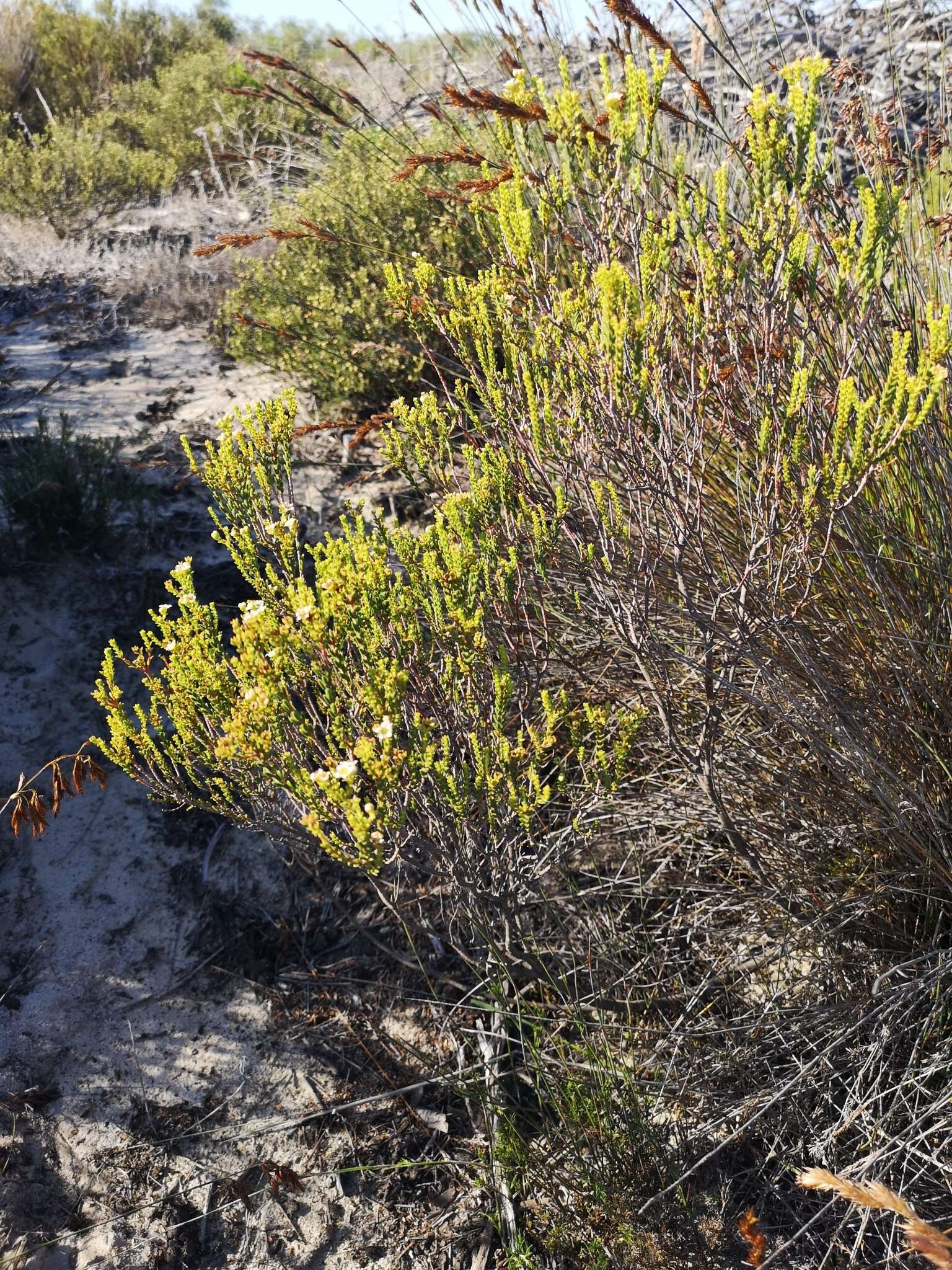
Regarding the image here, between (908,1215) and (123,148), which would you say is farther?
(123,148)

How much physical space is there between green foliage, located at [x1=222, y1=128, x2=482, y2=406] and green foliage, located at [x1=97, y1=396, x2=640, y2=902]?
2216 millimetres

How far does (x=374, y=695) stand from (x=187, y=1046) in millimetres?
1616

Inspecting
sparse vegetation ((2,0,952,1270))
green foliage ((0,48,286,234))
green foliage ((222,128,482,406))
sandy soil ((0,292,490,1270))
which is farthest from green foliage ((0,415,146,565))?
green foliage ((0,48,286,234))

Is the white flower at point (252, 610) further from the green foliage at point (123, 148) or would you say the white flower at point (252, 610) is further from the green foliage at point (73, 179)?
the green foliage at point (73, 179)

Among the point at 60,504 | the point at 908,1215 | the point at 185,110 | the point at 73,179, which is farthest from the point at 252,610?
the point at 185,110

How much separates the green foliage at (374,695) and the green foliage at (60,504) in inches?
72.4

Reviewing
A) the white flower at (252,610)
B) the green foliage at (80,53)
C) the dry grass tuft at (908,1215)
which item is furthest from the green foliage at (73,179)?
the dry grass tuft at (908,1215)

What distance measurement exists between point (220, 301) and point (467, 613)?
4679mm

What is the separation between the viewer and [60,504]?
3.86 m

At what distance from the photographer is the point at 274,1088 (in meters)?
2.57

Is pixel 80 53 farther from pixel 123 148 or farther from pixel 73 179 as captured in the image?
pixel 73 179

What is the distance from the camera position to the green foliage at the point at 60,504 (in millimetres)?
3832

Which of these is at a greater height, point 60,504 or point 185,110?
point 185,110

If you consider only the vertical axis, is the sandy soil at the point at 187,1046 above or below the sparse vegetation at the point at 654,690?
below
